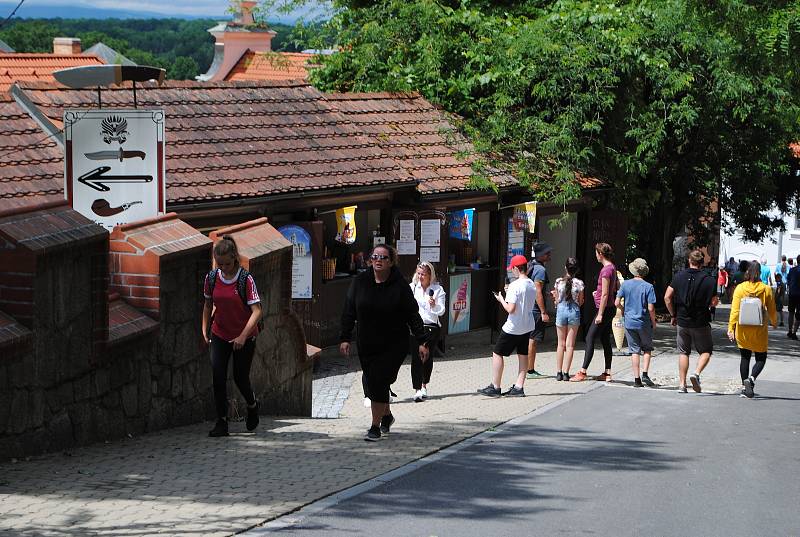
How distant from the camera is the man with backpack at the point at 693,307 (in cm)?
1363

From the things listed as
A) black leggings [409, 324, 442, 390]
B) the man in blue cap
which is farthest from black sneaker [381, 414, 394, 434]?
the man in blue cap

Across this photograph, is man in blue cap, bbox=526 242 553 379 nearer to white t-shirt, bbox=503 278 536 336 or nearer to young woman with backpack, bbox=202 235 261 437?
white t-shirt, bbox=503 278 536 336

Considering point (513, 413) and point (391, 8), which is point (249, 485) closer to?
point (513, 413)

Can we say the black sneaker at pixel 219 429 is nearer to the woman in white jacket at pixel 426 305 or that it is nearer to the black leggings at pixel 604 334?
the woman in white jacket at pixel 426 305

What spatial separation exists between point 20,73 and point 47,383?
929 inches

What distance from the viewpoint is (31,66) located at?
30656mm

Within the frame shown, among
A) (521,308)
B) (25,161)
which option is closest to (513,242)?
(521,308)

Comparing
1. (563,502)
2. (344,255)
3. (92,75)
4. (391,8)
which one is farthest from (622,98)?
(563,502)

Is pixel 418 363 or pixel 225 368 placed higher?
pixel 225 368

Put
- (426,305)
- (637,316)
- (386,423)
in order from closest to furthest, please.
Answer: (386,423)
(426,305)
(637,316)

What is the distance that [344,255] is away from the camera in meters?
16.6

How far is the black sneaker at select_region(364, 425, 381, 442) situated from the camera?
925 cm

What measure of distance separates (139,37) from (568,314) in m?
130

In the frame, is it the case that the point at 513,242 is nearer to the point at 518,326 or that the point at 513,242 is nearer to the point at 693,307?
the point at 693,307
